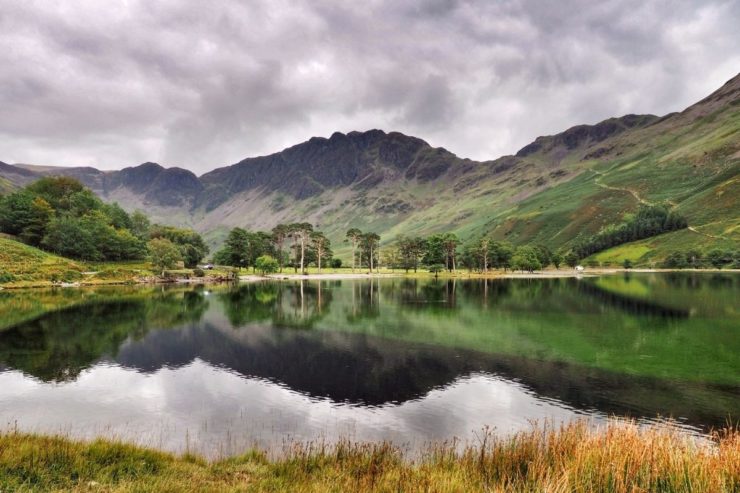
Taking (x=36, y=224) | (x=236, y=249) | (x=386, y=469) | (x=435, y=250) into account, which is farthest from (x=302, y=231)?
(x=386, y=469)

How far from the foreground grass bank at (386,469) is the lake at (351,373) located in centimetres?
281

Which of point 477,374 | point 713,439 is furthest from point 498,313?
point 713,439

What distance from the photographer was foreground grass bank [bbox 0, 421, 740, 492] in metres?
10.9

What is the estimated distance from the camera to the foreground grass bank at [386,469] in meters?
10.9

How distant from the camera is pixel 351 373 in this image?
104 ft

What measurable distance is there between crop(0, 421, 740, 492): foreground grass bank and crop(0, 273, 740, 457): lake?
2811 mm

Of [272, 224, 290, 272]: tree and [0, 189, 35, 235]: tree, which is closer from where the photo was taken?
[0, 189, 35, 235]: tree

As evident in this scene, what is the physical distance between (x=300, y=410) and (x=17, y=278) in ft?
361

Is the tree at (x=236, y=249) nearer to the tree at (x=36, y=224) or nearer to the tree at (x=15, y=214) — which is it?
the tree at (x=36, y=224)

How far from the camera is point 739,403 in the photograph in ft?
79.8

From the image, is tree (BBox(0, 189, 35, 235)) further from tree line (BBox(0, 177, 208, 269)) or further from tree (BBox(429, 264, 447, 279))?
tree (BBox(429, 264, 447, 279))

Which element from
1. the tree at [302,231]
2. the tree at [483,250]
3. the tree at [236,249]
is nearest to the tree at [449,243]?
the tree at [483,250]

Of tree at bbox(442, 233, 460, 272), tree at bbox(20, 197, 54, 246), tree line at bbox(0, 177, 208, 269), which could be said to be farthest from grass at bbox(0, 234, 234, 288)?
tree at bbox(442, 233, 460, 272)

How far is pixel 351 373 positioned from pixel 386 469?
61.4 ft
